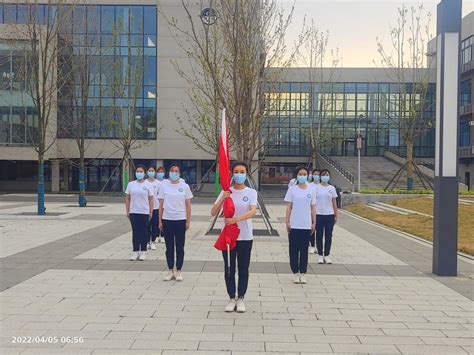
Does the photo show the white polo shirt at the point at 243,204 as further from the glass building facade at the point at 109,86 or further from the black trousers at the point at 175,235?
the glass building facade at the point at 109,86

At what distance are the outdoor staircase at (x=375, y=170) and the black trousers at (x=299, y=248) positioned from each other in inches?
1142

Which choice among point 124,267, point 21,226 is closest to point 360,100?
point 21,226

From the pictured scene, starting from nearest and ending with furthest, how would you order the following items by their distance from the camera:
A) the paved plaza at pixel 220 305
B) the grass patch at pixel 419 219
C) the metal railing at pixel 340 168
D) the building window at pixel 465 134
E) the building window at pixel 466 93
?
the paved plaza at pixel 220 305, the grass patch at pixel 419 219, the metal railing at pixel 340 168, the building window at pixel 465 134, the building window at pixel 466 93

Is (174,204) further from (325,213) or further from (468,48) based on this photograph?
(468,48)

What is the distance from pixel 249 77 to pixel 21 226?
8419 mm

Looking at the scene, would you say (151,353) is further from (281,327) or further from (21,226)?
(21,226)

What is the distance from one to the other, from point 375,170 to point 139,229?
35.2 m

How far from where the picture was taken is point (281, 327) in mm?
5391

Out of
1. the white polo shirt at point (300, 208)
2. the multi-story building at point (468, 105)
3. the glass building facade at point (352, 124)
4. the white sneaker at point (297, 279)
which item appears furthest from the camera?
the glass building facade at point (352, 124)

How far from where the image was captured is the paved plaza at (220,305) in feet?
16.0

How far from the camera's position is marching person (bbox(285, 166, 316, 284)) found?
7492mm

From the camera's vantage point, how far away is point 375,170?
4159 cm

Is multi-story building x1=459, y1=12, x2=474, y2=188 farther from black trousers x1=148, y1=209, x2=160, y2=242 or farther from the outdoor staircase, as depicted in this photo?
black trousers x1=148, y1=209, x2=160, y2=242

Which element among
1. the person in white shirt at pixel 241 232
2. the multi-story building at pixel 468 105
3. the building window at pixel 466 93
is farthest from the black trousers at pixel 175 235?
the building window at pixel 466 93
